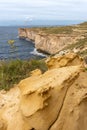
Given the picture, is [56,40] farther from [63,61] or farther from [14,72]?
[63,61]

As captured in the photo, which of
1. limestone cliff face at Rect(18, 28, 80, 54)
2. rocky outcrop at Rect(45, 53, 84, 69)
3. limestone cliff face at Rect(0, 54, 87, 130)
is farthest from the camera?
limestone cliff face at Rect(18, 28, 80, 54)

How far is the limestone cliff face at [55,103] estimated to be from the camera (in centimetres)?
1056

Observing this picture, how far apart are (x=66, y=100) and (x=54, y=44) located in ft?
270

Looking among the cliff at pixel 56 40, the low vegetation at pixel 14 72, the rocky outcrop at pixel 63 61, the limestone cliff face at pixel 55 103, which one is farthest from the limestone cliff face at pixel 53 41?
the limestone cliff face at pixel 55 103

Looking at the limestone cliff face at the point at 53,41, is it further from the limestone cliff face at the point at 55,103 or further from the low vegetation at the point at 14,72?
the limestone cliff face at the point at 55,103

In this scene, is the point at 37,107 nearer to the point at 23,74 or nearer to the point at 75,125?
the point at 75,125

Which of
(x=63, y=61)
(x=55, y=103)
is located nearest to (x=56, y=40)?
(x=63, y=61)

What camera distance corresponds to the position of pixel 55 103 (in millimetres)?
10750

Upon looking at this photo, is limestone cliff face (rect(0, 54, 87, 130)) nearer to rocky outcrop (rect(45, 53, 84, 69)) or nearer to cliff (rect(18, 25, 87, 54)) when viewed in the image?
rocky outcrop (rect(45, 53, 84, 69))

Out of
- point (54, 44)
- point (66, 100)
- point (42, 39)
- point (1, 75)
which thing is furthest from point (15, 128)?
point (42, 39)

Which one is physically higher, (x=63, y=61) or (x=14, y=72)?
(x=63, y=61)

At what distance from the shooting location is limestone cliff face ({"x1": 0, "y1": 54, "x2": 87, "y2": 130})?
10562mm

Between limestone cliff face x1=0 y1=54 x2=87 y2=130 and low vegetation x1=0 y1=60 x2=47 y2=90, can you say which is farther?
low vegetation x1=0 y1=60 x2=47 y2=90

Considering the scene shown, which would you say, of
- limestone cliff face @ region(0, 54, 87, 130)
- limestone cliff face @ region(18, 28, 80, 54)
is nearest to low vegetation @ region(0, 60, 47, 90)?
limestone cliff face @ region(0, 54, 87, 130)
